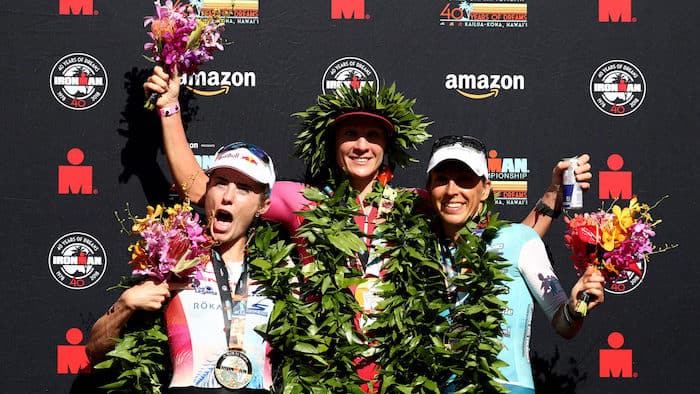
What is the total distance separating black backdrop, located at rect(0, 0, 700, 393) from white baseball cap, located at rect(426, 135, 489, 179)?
0.95 metres

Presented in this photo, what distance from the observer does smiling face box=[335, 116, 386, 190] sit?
3613mm

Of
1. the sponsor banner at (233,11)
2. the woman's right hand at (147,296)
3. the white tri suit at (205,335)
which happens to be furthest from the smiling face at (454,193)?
the sponsor banner at (233,11)

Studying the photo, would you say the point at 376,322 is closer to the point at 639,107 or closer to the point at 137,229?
the point at 137,229

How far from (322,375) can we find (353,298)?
0.34 m

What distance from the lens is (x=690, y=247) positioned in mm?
4449

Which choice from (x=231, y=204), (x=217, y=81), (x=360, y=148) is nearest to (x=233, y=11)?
(x=217, y=81)

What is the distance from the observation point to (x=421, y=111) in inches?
177

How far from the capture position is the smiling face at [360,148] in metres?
3.61

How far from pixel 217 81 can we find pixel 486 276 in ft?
6.48

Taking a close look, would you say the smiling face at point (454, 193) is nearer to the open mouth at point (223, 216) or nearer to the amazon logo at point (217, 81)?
the open mouth at point (223, 216)

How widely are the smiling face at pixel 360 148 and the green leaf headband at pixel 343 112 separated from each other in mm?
57

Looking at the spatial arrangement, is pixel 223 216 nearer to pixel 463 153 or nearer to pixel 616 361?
pixel 463 153

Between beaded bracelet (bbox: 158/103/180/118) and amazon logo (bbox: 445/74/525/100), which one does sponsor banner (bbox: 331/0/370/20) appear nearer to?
amazon logo (bbox: 445/74/525/100)

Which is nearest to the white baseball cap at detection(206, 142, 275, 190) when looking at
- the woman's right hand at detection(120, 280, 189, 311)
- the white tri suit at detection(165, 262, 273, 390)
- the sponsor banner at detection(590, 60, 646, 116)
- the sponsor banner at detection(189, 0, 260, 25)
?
the white tri suit at detection(165, 262, 273, 390)
